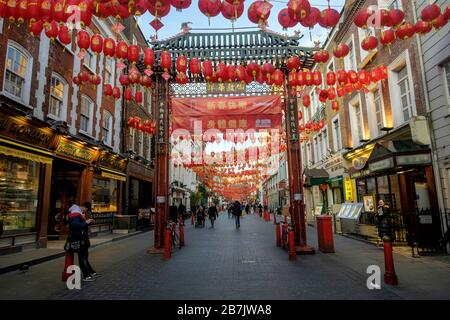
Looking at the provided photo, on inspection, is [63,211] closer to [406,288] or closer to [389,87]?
[406,288]

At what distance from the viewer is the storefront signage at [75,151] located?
12488 millimetres

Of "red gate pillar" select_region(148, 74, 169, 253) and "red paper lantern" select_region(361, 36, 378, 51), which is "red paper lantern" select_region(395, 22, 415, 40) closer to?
"red paper lantern" select_region(361, 36, 378, 51)

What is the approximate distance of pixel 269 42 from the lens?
11.0 metres

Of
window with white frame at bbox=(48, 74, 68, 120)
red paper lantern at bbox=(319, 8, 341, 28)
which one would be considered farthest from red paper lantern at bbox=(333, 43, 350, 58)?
window with white frame at bbox=(48, 74, 68, 120)

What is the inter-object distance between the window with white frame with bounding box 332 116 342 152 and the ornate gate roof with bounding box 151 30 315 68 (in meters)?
9.19

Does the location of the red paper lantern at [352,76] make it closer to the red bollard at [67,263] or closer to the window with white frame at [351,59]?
the window with white frame at [351,59]

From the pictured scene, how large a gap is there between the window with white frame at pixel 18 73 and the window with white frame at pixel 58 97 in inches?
63.5

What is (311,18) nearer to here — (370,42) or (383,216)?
(370,42)

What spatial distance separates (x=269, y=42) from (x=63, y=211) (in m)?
12.9

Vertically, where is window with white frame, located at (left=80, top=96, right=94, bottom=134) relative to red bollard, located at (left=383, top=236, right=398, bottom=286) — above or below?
above

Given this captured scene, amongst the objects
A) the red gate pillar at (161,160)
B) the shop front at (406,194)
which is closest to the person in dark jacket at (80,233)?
the red gate pillar at (161,160)

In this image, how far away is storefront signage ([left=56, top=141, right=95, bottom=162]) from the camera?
12488 mm

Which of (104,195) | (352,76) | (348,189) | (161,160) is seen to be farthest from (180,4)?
(348,189)

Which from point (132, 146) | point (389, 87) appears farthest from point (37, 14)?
point (132, 146)
